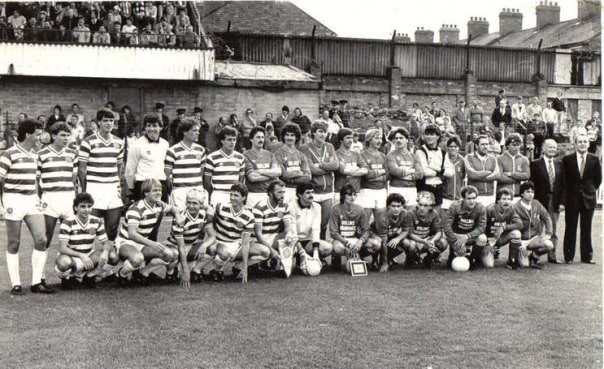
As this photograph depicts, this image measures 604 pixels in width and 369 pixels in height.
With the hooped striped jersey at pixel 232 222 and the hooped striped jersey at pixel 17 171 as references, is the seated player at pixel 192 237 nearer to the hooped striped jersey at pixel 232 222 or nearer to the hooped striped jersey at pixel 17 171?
the hooped striped jersey at pixel 232 222

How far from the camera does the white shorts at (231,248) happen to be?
9133 millimetres

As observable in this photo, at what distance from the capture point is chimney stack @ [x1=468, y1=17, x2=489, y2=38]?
48.4m

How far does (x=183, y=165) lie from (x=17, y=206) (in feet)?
6.94

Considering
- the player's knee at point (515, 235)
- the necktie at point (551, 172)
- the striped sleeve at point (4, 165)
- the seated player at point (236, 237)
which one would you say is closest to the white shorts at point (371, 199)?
the player's knee at point (515, 235)

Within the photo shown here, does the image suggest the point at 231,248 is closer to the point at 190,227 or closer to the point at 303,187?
the point at 190,227

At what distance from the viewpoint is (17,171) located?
8.23 metres

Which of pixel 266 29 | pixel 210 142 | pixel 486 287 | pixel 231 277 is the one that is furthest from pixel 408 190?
pixel 266 29

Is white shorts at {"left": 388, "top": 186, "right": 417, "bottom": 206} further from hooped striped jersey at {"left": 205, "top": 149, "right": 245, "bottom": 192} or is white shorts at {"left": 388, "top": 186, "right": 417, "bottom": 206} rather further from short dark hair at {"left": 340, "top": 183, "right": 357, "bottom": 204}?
hooped striped jersey at {"left": 205, "top": 149, "right": 245, "bottom": 192}

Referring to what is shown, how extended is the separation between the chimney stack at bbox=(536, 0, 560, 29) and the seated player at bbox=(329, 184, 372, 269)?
123 feet

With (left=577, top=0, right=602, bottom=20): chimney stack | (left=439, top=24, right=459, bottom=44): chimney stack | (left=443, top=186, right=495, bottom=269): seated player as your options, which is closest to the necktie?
(left=443, top=186, right=495, bottom=269): seated player

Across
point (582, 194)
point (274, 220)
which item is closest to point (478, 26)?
point (582, 194)

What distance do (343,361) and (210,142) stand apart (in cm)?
1744

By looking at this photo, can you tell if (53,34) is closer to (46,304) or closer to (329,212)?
(329,212)

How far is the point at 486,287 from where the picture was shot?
29.2 ft
